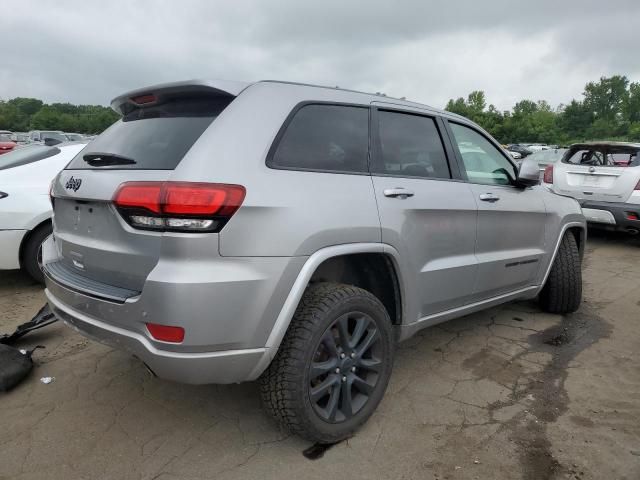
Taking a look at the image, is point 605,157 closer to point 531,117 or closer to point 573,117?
point 531,117

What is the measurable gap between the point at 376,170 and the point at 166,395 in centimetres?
178

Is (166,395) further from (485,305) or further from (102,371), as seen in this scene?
(485,305)

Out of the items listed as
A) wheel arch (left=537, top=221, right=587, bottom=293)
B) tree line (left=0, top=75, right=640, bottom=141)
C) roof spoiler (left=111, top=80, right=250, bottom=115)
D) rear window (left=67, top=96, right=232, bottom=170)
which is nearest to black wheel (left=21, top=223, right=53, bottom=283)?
rear window (left=67, top=96, right=232, bottom=170)

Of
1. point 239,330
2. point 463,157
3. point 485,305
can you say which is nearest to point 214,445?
point 239,330

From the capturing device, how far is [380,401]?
272cm

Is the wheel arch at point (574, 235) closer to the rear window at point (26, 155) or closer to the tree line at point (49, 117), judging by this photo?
the rear window at point (26, 155)

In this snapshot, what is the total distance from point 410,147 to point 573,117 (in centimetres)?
10505

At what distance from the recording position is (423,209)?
9.14ft

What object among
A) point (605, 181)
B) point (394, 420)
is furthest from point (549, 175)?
point (394, 420)

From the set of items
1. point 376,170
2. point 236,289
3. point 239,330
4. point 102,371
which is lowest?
point 102,371

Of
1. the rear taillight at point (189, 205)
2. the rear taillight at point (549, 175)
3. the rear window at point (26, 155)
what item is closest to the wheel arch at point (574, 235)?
the rear taillight at point (189, 205)

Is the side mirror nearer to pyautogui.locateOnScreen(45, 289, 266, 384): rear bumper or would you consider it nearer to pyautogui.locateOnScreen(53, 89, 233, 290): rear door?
pyautogui.locateOnScreen(53, 89, 233, 290): rear door

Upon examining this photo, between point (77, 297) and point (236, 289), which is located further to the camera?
point (77, 297)

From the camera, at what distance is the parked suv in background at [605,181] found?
6.78 m
